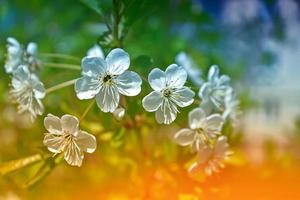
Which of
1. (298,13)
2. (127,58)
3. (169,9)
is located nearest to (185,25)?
(169,9)

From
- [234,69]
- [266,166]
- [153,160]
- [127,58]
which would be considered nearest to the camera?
[127,58]

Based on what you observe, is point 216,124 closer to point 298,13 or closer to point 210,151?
point 210,151

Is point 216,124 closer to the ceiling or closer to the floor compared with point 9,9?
closer to the floor

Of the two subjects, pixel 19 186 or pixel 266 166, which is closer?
pixel 19 186

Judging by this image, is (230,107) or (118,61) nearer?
(118,61)

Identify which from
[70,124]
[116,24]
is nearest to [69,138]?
[70,124]

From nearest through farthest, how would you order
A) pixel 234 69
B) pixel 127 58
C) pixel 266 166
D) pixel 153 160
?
pixel 127 58, pixel 153 160, pixel 266 166, pixel 234 69

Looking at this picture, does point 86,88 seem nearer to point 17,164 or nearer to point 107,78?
point 107,78

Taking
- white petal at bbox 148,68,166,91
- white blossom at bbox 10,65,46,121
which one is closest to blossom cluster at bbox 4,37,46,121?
white blossom at bbox 10,65,46,121
